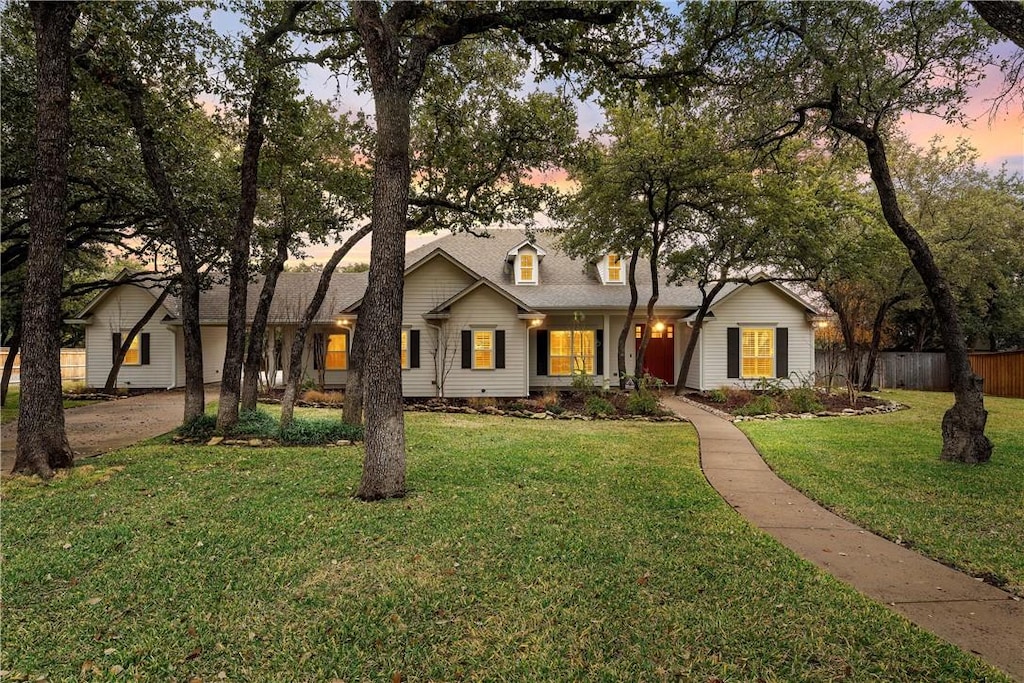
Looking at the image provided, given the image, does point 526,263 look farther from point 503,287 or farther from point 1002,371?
point 1002,371

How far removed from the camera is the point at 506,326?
1634cm

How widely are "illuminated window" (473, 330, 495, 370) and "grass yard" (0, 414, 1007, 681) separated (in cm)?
996

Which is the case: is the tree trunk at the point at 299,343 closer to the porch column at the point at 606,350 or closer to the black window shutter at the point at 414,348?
the black window shutter at the point at 414,348

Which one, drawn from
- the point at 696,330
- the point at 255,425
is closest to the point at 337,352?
the point at 255,425

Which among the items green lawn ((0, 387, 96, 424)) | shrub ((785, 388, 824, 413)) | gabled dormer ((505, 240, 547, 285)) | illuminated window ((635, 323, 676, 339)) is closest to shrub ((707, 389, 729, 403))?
shrub ((785, 388, 824, 413))

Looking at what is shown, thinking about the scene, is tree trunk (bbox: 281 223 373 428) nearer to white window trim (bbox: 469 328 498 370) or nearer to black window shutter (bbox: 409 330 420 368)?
black window shutter (bbox: 409 330 420 368)

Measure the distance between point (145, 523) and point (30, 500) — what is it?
1939mm

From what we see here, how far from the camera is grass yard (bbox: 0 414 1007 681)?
2809mm

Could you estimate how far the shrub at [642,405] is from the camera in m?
12.9

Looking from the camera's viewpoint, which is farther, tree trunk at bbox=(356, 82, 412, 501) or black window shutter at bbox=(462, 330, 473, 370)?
black window shutter at bbox=(462, 330, 473, 370)

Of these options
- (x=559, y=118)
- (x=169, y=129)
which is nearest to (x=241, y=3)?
(x=169, y=129)

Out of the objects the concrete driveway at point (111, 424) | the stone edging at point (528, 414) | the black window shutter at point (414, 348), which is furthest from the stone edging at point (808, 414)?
the concrete driveway at point (111, 424)

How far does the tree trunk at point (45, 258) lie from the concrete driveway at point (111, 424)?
0.81 metres

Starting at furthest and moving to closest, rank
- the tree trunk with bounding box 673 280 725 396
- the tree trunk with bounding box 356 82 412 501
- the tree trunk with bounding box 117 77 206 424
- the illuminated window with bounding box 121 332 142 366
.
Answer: the illuminated window with bounding box 121 332 142 366, the tree trunk with bounding box 673 280 725 396, the tree trunk with bounding box 117 77 206 424, the tree trunk with bounding box 356 82 412 501
